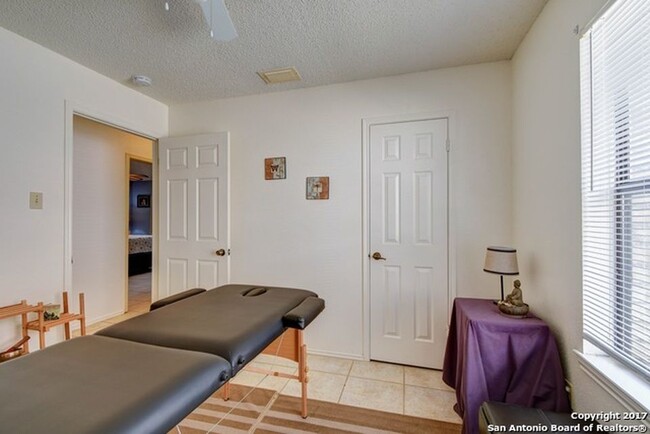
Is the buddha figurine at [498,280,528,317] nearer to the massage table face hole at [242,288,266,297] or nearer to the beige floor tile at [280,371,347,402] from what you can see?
the beige floor tile at [280,371,347,402]

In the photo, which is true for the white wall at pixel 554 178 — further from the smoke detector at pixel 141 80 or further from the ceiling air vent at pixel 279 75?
the smoke detector at pixel 141 80

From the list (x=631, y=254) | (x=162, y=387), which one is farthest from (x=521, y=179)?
(x=162, y=387)

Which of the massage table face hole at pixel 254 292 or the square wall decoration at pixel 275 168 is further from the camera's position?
the square wall decoration at pixel 275 168

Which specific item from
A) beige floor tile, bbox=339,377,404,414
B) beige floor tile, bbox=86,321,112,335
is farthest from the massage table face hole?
beige floor tile, bbox=86,321,112,335

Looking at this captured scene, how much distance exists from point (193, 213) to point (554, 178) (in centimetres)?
299

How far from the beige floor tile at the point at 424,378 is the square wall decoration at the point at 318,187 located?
1620 millimetres

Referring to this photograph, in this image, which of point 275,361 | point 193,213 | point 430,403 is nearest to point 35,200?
point 193,213

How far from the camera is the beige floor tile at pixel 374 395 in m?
1.99

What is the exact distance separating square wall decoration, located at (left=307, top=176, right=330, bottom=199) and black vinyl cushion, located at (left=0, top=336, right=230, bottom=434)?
6.15 feet

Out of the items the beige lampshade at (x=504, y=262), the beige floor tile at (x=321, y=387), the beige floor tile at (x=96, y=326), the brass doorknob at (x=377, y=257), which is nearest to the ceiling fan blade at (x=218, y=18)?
the brass doorknob at (x=377, y=257)

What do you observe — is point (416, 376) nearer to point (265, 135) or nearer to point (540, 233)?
point (540, 233)

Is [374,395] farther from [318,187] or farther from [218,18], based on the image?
[218,18]

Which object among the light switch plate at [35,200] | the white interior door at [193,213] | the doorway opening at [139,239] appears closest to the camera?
the light switch plate at [35,200]

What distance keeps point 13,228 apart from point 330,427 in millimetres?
2444
